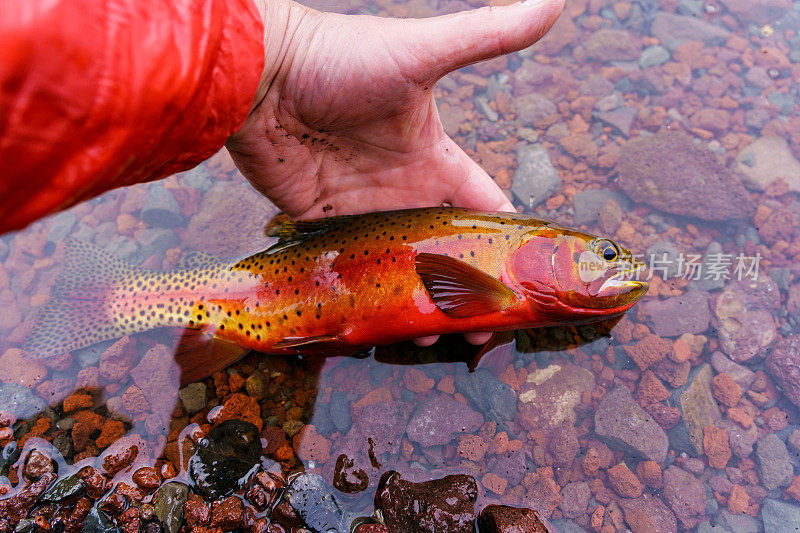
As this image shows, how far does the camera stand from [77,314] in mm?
4176

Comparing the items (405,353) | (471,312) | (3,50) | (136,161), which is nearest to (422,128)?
(471,312)

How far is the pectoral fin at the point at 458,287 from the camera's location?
333 centimetres

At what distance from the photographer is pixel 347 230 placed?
3.82 meters

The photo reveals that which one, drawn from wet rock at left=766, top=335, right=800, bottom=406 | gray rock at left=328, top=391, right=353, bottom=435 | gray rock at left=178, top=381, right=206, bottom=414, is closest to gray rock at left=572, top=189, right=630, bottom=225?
wet rock at left=766, top=335, right=800, bottom=406

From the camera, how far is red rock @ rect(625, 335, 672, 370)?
4164mm

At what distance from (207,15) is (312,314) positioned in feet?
7.02

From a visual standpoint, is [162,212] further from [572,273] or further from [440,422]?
[572,273]

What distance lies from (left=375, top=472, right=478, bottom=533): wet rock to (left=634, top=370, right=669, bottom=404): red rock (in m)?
1.73

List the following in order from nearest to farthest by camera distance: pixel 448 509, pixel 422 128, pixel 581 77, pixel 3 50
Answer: pixel 3 50
pixel 448 509
pixel 422 128
pixel 581 77

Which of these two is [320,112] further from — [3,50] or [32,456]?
[32,456]

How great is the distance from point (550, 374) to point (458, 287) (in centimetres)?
143

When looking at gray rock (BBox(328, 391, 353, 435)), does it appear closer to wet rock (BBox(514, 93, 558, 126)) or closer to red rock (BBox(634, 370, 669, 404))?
red rock (BBox(634, 370, 669, 404))

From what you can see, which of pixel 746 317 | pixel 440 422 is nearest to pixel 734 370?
pixel 746 317

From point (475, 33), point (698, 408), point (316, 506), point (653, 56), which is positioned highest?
point (475, 33)
